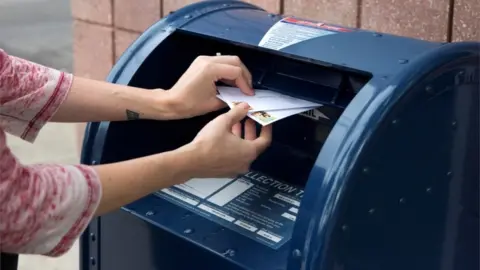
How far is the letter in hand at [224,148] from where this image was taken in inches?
48.9

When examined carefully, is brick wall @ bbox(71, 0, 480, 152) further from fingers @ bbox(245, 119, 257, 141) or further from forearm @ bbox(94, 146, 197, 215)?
forearm @ bbox(94, 146, 197, 215)

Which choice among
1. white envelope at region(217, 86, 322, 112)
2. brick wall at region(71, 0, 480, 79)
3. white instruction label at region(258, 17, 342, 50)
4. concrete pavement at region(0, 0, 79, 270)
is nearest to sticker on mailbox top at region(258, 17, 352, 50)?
white instruction label at region(258, 17, 342, 50)

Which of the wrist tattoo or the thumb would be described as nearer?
the thumb

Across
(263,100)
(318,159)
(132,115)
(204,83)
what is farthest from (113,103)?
(318,159)

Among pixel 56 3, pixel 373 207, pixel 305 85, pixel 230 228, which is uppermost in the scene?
pixel 305 85

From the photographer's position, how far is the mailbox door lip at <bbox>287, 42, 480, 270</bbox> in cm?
112

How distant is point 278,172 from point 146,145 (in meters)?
0.27

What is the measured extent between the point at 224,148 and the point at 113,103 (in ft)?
0.97

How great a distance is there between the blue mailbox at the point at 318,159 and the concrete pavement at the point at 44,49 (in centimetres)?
129

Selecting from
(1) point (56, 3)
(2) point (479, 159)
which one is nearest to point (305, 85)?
(2) point (479, 159)

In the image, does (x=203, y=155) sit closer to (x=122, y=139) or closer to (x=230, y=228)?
(x=230, y=228)

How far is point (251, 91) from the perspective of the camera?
4.71ft

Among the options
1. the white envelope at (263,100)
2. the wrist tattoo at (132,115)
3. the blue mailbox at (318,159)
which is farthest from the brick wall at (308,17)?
the wrist tattoo at (132,115)

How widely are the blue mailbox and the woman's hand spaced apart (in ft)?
0.17
